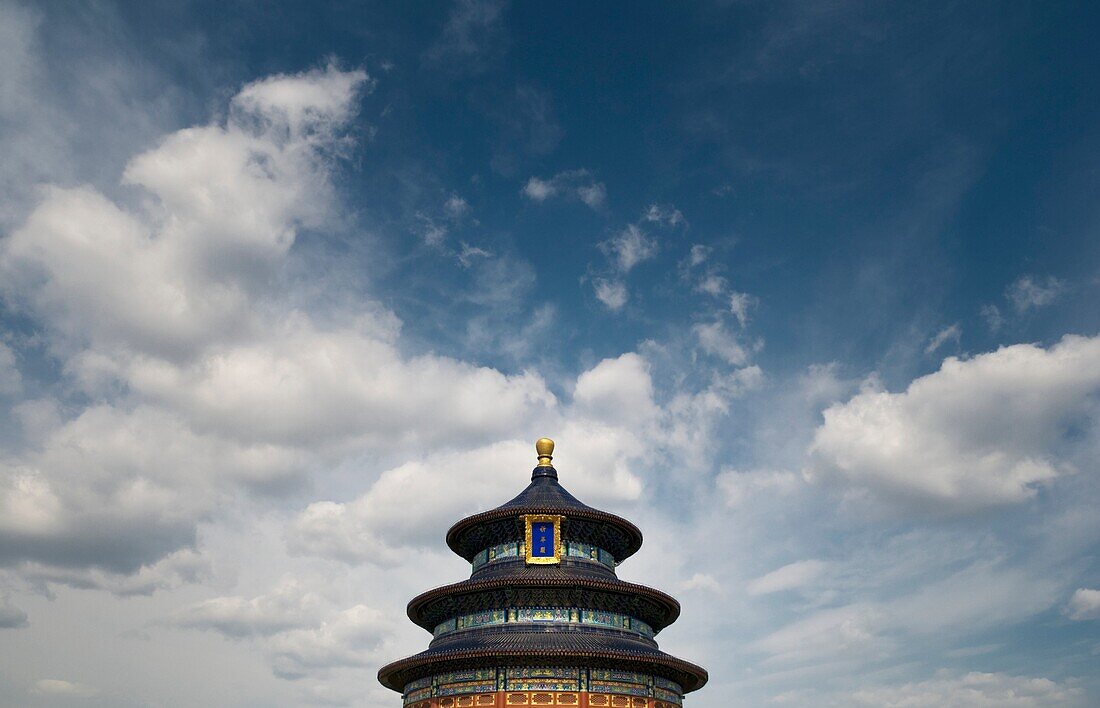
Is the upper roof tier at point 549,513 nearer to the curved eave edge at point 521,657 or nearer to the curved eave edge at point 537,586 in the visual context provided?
the curved eave edge at point 537,586

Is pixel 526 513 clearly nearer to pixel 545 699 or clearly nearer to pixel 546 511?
pixel 546 511

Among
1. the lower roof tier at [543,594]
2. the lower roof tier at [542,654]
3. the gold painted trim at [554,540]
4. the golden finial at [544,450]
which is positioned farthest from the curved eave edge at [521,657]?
the golden finial at [544,450]

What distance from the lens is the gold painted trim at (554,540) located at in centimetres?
3862

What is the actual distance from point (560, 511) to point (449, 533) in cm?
648

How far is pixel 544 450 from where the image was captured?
45406 millimetres

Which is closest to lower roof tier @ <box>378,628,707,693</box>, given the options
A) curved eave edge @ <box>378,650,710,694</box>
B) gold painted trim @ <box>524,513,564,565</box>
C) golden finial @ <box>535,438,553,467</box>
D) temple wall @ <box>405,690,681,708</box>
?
curved eave edge @ <box>378,650,710,694</box>

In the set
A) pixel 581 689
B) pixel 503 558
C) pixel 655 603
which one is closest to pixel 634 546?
pixel 655 603

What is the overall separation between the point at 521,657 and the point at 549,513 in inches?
286

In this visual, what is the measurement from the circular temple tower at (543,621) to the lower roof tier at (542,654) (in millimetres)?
56

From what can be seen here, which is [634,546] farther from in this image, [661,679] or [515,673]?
[515,673]

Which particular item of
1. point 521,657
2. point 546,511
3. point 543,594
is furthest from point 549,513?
point 521,657

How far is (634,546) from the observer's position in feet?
142

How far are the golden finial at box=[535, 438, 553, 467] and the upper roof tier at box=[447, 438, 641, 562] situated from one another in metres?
1.08

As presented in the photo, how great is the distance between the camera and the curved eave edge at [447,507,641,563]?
3938 cm
